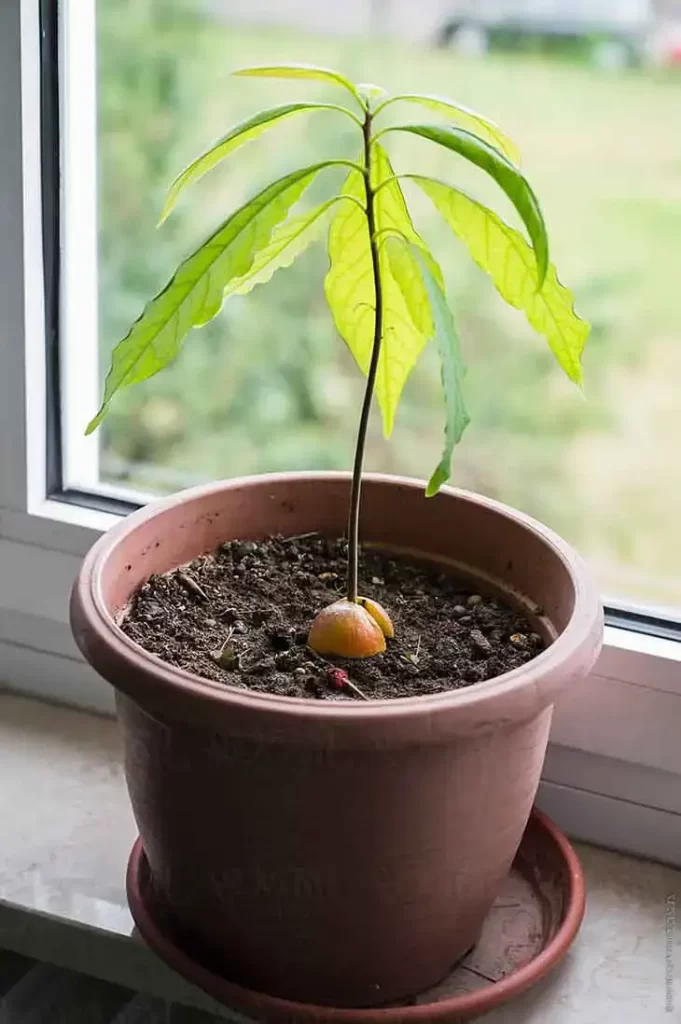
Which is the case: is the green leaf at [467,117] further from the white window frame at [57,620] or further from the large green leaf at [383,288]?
the white window frame at [57,620]

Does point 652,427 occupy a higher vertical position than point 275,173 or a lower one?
lower

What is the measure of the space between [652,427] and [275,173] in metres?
0.52

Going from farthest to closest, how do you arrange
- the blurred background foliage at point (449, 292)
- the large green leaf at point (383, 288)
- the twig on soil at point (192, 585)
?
1. the blurred background foliage at point (449, 292)
2. the twig on soil at point (192, 585)
3. the large green leaf at point (383, 288)

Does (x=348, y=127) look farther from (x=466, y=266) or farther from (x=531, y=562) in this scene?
(x=531, y=562)

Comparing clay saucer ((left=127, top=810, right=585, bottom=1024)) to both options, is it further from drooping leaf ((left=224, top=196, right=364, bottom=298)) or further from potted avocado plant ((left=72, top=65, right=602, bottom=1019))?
drooping leaf ((left=224, top=196, right=364, bottom=298))

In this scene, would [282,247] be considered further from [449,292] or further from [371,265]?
[449,292]

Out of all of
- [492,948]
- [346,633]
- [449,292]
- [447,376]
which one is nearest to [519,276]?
[447,376]

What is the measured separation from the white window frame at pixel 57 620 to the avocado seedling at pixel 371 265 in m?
0.22

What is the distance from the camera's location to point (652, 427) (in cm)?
126

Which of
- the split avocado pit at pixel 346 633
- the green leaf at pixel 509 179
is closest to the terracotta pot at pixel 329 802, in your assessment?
the split avocado pit at pixel 346 633

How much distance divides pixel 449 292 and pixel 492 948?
2.30 feet

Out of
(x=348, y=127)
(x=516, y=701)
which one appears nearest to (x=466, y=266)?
(x=348, y=127)

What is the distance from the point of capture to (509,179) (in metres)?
0.55

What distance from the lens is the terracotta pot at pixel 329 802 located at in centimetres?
60
